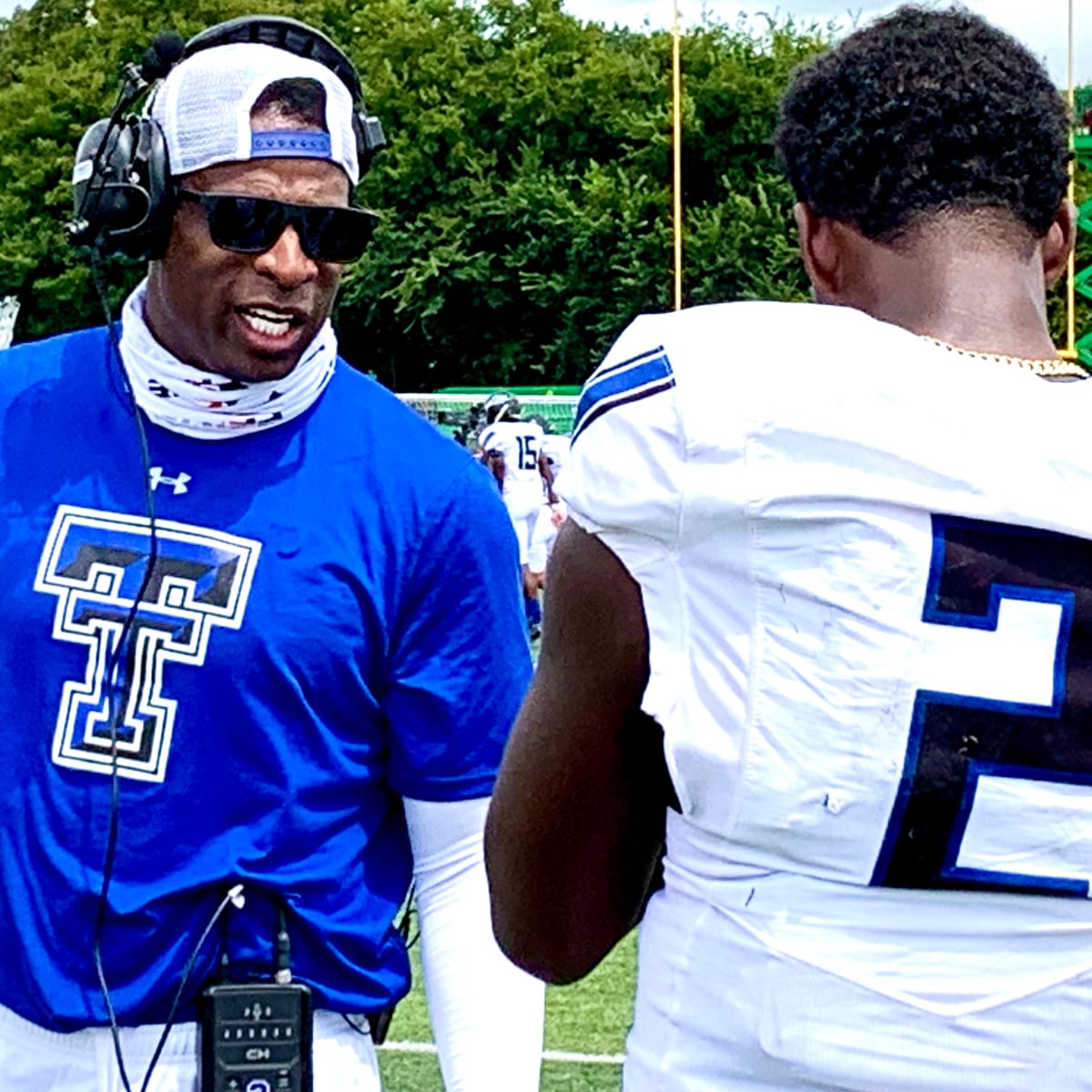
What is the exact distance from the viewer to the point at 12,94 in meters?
46.8

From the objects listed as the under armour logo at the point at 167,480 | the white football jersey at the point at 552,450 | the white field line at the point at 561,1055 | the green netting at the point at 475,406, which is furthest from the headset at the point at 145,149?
the green netting at the point at 475,406

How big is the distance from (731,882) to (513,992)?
34.6 inches

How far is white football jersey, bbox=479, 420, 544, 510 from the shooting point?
15422 mm

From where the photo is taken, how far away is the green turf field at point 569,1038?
220 inches

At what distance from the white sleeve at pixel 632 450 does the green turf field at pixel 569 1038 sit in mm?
3765

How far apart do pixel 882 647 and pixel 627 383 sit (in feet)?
0.93

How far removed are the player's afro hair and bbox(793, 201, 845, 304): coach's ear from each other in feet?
0.04

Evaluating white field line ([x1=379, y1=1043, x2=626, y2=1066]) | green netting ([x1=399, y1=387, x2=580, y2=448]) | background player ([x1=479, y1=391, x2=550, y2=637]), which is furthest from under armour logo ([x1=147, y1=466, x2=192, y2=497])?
green netting ([x1=399, y1=387, x2=580, y2=448])

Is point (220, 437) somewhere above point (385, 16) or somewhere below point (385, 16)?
below

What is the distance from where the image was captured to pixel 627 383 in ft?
5.49

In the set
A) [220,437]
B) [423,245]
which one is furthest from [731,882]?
[423,245]

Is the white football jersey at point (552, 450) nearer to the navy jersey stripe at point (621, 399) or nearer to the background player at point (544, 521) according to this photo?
the background player at point (544, 521)

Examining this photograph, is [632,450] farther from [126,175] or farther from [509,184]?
[509,184]

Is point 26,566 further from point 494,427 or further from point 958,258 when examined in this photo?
point 494,427
